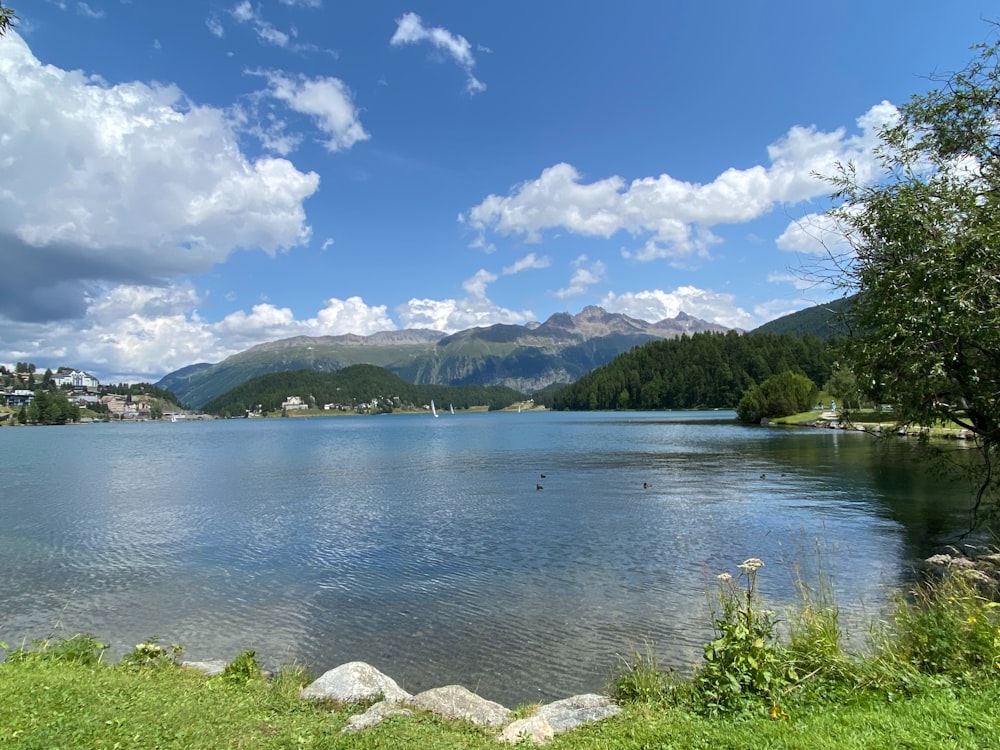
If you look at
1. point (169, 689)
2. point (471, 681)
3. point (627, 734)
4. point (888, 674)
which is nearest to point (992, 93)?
point (888, 674)

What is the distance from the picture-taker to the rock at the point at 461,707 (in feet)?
32.2

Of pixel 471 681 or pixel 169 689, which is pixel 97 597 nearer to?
pixel 169 689

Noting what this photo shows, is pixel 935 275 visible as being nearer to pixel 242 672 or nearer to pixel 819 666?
pixel 819 666

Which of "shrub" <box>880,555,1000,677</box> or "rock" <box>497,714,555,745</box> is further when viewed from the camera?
"shrub" <box>880,555,1000,677</box>

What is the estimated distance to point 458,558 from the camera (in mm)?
25188

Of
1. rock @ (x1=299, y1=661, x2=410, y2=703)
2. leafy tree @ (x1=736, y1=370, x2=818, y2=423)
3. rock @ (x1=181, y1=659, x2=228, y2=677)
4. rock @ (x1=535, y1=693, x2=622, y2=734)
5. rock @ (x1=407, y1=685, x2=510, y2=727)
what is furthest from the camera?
leafy tree @ (x1=736, y1=370, x2=818, y2=423)

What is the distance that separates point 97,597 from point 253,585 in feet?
16.9

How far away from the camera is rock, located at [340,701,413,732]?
8992 mm

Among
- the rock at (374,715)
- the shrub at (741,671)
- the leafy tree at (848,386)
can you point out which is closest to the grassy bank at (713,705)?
the shrub at (741,671)

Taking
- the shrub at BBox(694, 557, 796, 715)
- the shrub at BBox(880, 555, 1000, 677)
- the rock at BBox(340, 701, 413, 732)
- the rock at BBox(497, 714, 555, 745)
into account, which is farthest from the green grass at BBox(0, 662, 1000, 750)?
the shrub at BBox(880, 555, 1000, 677)

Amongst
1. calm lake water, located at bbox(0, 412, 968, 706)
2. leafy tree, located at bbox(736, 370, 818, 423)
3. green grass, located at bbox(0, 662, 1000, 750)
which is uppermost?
leafy tree, located at bbox(736, 370, 818, 423)

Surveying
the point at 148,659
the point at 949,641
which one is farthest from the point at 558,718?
the point at 148,659

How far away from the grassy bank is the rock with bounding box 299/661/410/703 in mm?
455

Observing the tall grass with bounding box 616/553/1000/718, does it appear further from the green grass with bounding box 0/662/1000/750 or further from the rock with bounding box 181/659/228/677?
the rock with bounding box 181/659/228/677
